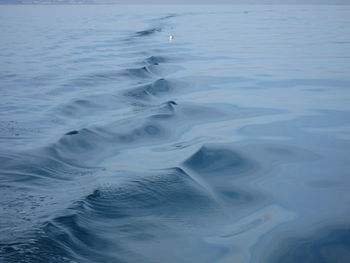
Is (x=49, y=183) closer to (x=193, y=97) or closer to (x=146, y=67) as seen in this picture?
(x=193, y=97)

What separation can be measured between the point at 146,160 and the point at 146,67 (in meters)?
8.72

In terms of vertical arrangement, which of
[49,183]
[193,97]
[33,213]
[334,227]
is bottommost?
[334,227]

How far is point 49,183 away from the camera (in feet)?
14.9

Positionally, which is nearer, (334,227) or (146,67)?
(334,227)

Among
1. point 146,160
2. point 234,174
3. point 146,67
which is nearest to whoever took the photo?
point 234,174

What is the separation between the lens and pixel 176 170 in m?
4.93

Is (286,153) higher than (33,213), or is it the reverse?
(286,153)

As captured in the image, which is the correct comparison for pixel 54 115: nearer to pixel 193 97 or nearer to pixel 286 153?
pixel 193 97

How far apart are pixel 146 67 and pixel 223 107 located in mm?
5949

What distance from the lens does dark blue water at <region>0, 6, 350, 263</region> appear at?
341cm

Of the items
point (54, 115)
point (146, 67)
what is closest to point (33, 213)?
point (54, 115)

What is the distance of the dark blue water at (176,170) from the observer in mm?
3410

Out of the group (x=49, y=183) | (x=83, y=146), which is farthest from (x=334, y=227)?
(x=83, y=146)

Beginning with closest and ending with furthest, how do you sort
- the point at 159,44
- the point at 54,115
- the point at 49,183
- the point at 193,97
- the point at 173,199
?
the point at 173,199 → the point at 49,183 → the point at 54,115 → the point at 193,97 → the point at 159,44
